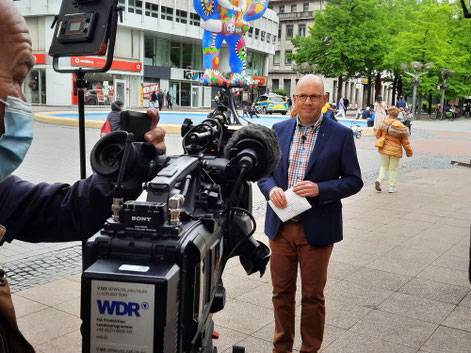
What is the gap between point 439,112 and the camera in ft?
165

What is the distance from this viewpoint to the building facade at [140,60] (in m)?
42.2

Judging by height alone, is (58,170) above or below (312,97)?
below

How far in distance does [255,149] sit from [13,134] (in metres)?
0.83

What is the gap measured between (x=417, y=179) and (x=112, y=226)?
12512 mm

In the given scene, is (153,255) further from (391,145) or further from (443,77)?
(443,77)

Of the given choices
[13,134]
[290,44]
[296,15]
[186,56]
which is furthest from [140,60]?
[13,134]

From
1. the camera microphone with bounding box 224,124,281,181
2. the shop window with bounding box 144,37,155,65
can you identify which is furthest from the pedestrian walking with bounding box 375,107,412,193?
the shop window with bounding box 144,37,155,65

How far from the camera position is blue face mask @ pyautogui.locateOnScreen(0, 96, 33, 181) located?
1551 millimetres

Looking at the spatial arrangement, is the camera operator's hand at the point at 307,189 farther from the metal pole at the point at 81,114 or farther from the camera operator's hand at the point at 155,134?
the camera operator's hand at the point at 155,134

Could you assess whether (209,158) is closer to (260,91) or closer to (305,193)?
(305,193)

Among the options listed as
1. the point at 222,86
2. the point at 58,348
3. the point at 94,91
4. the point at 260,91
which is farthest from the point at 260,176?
the point at 260,91

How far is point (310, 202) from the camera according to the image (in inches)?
141

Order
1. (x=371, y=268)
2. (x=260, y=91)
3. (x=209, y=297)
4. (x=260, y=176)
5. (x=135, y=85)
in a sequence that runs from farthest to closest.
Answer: (x=260, y=91) → (x=135, y=85) → (x=371, y=268) → (x=260, y=176) → (x=209, y=297)

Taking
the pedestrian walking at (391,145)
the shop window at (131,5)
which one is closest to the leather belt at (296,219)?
the pedestrian walking at (391,145)
